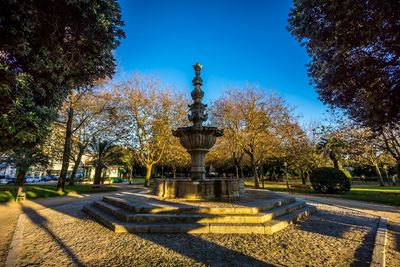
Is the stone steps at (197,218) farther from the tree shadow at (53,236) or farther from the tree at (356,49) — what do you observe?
the tree at (356,49)

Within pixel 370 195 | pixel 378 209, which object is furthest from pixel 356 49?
pixel 370 195

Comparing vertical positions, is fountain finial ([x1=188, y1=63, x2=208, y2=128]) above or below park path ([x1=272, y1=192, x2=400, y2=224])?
above

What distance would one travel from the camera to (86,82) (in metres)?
5.95

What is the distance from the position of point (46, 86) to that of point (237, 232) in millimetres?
5959

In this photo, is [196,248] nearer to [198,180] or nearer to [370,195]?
[198,180]

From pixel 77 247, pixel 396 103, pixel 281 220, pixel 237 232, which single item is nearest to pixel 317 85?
pixel 396 103

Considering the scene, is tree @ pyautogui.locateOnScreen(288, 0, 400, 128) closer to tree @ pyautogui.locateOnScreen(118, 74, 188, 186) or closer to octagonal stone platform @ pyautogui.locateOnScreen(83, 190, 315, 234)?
octagonal stone platform @ pyautogui.locateOnScreen(83, 190, 315, 234)

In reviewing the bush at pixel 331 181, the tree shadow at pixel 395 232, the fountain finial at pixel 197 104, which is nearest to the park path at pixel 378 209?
the tree shadow at pixel 395 232

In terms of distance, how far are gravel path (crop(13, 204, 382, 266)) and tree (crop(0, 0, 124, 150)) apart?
241 cm

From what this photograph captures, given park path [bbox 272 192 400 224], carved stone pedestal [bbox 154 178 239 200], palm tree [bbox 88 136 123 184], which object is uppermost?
palm tree [bbox 88 136 123 184]

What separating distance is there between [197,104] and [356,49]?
6.42m

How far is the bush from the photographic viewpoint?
1784 centimetres

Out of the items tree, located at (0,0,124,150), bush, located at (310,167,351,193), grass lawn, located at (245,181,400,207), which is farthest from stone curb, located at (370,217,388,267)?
bush, located at (310,167,351,193)

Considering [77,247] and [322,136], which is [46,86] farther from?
[322,136]
